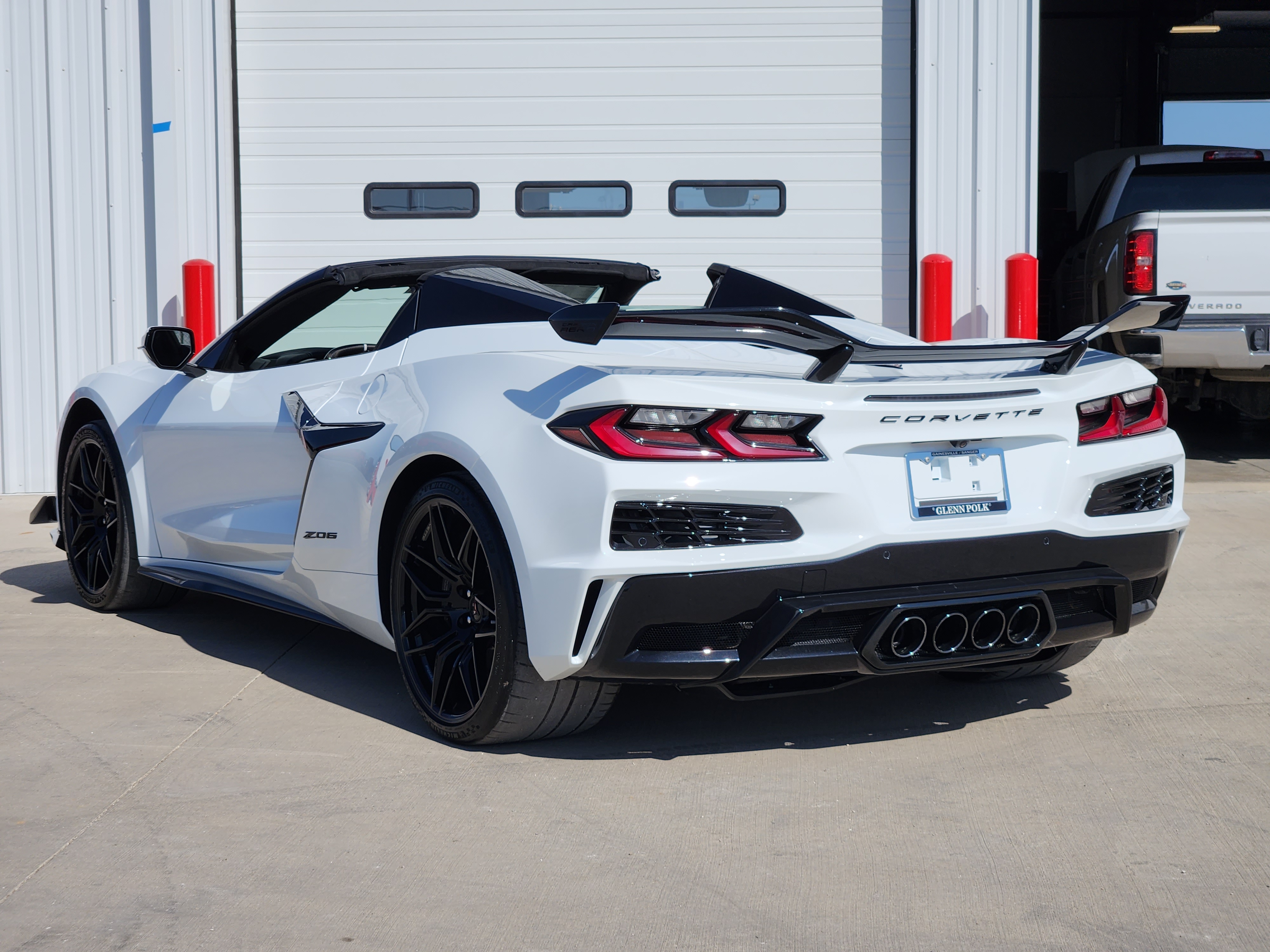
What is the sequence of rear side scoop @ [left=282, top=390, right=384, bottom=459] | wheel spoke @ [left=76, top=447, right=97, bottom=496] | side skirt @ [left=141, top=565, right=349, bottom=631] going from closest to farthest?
rear side scoop @ [left=282, top=390, right=384, bottom=459], side skirt @ [left=141, top=565, right=349, bottom=631], wheel spoke @ [left=76, top=447, right=97, bottom=496]

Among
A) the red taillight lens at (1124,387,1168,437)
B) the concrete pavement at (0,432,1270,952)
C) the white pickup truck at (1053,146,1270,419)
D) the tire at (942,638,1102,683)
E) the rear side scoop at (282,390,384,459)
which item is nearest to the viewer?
the concrete pavement at (0,432,1270,952)

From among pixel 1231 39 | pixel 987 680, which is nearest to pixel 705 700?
pixel 987 680

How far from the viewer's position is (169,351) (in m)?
4.66

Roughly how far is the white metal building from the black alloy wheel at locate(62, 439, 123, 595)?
3097mm

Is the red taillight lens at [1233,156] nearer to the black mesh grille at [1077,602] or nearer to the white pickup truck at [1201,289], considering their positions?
the white pickup truck at [1201,289]

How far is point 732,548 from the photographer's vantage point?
2.96 meters

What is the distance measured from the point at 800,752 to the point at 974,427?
916 mm

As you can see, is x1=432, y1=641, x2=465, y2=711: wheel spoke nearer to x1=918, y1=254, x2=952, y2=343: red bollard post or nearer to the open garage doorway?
x1=918, y1=254, x2=952, y2=343: red bollard post

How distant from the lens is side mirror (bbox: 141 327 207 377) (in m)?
4.63

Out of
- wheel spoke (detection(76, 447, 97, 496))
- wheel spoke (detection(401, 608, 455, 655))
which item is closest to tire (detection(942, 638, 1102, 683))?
wheel spoke (detection(401, 608, 455, 655))

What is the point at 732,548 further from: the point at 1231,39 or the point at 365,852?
the point at 1231,39

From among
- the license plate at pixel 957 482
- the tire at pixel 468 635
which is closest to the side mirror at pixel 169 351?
the tire at pixel 468 635

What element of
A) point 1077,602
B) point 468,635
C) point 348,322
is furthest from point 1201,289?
point 468,635

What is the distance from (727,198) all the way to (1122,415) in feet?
16.6
